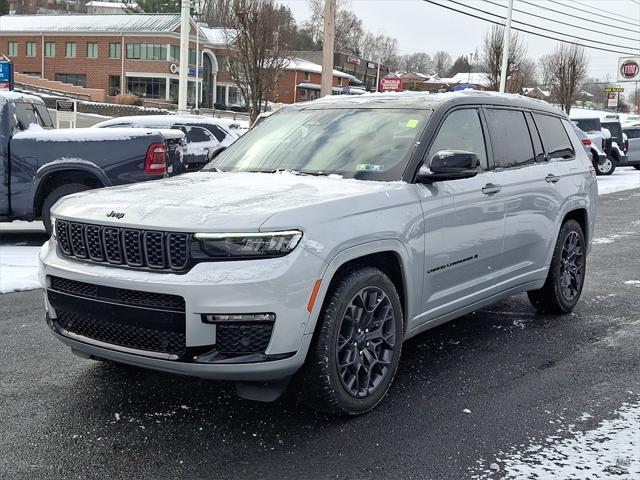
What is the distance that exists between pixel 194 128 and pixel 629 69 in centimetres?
4569

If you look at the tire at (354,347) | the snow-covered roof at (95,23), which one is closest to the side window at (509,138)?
the tire at (354,347)

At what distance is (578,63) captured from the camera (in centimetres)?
4650

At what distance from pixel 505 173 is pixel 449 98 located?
733mm

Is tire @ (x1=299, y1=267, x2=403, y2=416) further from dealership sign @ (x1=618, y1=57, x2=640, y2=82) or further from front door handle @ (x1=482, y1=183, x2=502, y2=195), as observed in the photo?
dealership sign @ (x1=618, y1=57, x2=640, y2=82)

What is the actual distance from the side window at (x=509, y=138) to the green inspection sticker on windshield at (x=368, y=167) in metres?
1.21

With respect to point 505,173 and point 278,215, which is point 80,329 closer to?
point 278,215

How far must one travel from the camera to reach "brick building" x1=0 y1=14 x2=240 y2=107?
67.4m

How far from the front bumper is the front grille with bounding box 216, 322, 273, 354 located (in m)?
0.03

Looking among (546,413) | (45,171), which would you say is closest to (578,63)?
(45,171)

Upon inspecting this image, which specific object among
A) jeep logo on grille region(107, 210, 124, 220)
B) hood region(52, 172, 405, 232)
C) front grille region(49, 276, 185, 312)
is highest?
hood region(52, 172, 405, 232)

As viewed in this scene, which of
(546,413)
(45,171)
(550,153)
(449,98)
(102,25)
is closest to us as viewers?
(546,413)

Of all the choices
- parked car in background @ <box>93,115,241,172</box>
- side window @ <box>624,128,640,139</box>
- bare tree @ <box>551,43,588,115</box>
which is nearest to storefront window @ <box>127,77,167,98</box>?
bare tree @ <box>551,43,588,115</box>

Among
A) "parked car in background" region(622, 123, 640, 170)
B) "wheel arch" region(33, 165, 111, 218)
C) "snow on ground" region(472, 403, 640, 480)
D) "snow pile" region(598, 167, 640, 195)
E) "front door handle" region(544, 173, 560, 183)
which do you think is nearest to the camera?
"snow on ground" region(472, 403, 640, 480)

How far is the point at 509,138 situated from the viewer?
550cm
